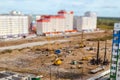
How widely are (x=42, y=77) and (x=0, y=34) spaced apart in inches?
1734

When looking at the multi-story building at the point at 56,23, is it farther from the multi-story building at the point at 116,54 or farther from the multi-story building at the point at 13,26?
the multi-story building at the point at 116,54

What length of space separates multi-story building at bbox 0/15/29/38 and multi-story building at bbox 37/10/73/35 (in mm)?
5371

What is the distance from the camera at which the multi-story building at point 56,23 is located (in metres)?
78.9

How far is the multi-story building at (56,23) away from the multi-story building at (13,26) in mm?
5371

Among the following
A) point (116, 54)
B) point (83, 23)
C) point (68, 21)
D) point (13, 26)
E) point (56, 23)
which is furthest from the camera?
point (83, 23)

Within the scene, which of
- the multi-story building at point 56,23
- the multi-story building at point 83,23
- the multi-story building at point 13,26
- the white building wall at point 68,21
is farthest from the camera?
the multi-story building at point 83,23

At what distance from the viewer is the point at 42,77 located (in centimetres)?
2703

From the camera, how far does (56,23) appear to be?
85500 mm

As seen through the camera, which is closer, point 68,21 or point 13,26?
point 13,26

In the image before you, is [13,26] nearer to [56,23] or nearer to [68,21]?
[56,23]

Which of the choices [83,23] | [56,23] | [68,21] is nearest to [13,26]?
[56,23]

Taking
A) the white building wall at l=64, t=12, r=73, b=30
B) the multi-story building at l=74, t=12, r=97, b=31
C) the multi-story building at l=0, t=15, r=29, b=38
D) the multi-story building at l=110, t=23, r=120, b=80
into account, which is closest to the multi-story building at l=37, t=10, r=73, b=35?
the white building wall at l=64, t=12, r=73, b=30

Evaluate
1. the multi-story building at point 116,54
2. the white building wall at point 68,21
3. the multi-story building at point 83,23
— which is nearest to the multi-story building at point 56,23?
the white building wall at point 68,21

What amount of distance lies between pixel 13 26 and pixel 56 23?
1933 centimetres
